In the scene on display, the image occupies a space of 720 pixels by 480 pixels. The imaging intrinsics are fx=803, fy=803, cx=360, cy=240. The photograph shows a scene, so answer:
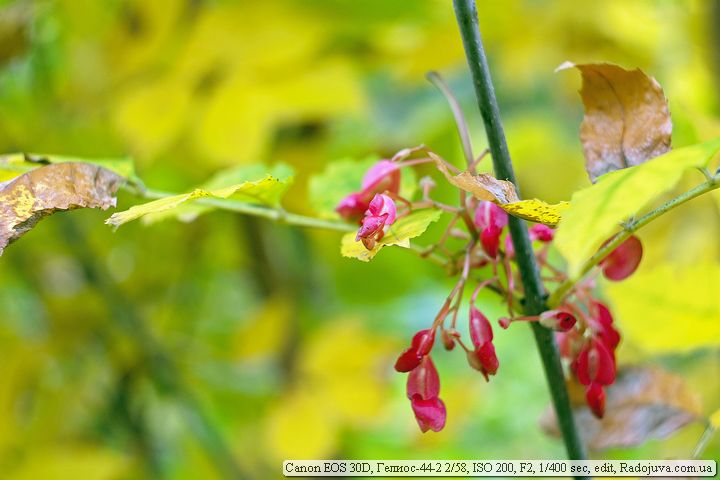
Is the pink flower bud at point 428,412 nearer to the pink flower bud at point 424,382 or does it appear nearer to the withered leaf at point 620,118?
the pink flower bud at point 424,382

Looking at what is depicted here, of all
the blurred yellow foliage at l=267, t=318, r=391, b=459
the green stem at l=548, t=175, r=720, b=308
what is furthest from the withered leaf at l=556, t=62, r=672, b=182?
the blurred yellow foliage at l=267, t=318, r=391, b=459

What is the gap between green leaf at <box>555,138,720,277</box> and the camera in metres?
0.23

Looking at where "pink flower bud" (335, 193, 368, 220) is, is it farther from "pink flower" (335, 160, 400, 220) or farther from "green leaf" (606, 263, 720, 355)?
"green leaf" (606, 263, 720, 355)

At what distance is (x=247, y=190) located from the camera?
1.12 feet

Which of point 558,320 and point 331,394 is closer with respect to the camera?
point 558,320

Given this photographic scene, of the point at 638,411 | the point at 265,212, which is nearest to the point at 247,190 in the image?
the point at 265,212

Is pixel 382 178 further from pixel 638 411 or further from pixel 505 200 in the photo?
pixel 638 411

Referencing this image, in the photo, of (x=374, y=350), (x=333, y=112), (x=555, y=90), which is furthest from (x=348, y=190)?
(x=555, y=90)

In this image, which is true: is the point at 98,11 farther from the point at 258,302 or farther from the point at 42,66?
the point at 258,302

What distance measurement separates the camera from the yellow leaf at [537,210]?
0.90ft

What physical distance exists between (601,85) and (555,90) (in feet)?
3.34

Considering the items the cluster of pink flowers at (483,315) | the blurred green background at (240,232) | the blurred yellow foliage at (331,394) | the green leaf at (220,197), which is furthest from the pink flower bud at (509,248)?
the blurred yellow foliage at (331,394)

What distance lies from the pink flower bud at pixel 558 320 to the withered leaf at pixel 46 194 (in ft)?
0.58

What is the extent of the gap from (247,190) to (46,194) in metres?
0.08
